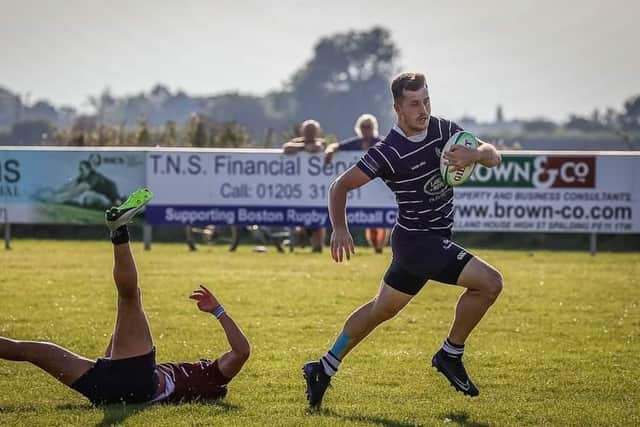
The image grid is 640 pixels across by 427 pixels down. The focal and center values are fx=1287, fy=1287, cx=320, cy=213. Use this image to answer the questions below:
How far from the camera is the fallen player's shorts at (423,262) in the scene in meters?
8.58

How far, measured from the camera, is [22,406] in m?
8.45

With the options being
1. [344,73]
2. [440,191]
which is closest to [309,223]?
[440,191]

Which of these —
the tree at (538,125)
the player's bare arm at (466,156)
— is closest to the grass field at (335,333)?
the player's bare arm at (466,156)

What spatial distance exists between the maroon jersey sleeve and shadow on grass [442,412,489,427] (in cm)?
155

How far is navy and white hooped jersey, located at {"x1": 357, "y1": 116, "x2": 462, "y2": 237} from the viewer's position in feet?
27.9

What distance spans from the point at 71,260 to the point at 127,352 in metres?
13.1

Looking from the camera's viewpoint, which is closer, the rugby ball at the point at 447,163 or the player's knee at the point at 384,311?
the rugby ball at the point at 447,163

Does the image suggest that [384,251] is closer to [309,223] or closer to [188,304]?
[309,223]

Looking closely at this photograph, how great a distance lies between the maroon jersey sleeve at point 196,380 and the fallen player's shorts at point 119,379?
0.25 m

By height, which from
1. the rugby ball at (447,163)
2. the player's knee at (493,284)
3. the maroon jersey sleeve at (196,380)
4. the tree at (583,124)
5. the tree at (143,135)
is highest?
the tree at (583,124)

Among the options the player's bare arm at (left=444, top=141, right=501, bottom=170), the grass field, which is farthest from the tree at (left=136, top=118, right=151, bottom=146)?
the player's bare arm at (left=444, top=141, right=501, bottom=170)

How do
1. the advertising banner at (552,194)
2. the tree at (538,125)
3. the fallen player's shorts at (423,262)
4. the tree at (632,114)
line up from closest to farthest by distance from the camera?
the fallen player's shorts at (423,262) < the advertising banner at (552,194) < the tree at (632,114) < the tree at (538,125)

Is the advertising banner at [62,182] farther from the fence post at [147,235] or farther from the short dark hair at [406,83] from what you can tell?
the short dark hair at [406,83]

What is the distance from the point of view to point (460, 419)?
820 cm
